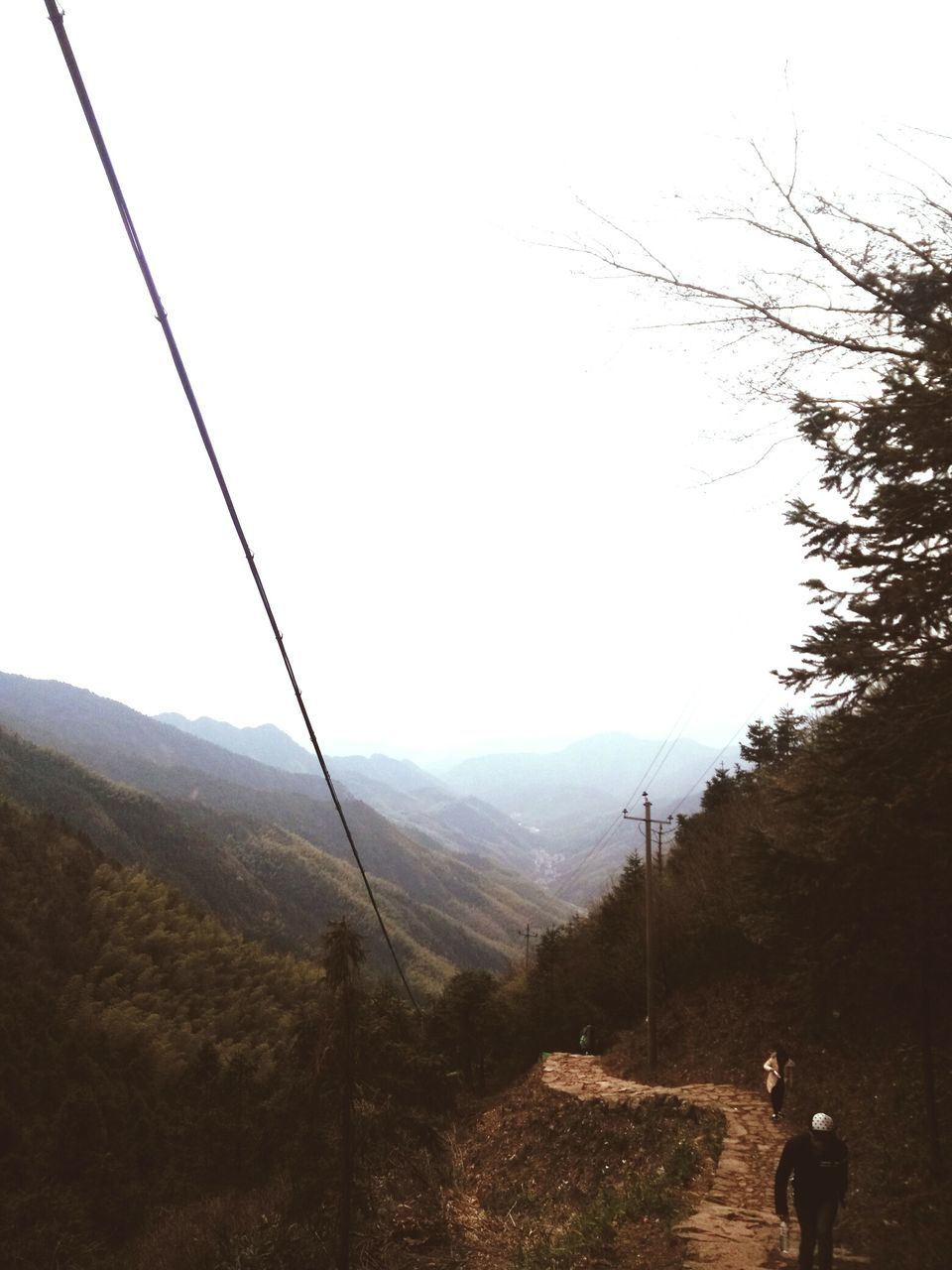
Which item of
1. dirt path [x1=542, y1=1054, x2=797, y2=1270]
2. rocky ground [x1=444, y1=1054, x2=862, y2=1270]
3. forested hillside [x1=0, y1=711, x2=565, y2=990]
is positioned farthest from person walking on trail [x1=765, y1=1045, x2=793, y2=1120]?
forested hillside [x1=0, y1=711, x2=565, y2=990]

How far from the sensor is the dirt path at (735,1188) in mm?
7592

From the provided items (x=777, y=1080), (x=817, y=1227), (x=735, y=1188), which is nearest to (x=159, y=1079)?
(x=777, y=1080)

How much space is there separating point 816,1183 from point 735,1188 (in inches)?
197

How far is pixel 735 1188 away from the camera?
10078mm

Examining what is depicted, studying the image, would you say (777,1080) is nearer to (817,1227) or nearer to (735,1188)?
(735,1188)

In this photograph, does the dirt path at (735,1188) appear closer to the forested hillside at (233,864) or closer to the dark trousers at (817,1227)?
the dark trousers at (817,1227)

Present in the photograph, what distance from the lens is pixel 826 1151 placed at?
6.16 m

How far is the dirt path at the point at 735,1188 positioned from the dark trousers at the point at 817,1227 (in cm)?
115

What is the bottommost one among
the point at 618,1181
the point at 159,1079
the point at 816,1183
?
the point at 159,1079

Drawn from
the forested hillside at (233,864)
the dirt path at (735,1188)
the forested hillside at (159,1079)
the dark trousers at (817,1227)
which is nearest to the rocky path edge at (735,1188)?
the dirt path at (735,1188)

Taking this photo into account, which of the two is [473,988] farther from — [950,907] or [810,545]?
[810,545]

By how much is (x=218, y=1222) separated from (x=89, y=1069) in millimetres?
35151

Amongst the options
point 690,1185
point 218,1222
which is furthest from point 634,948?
point 690,1185

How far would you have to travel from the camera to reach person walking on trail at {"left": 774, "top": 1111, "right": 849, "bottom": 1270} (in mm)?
6125
